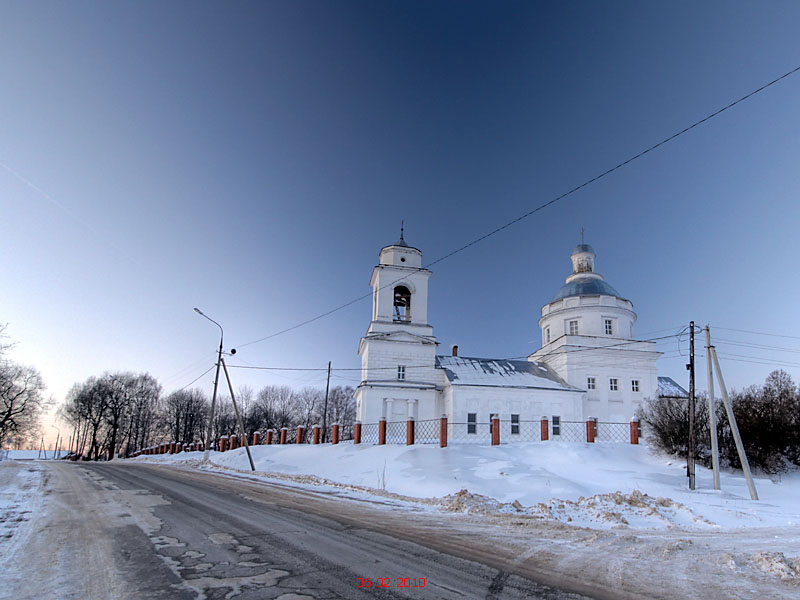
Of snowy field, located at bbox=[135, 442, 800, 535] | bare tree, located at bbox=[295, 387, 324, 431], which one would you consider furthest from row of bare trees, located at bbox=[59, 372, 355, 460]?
snowy field, located at bbox=[135, 442, 800, 535]

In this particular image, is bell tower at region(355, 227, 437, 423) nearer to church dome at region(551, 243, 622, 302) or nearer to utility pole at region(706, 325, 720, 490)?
church dome at region(551, 243, 622, 302)

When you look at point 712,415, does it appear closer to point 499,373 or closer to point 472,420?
point 472,420

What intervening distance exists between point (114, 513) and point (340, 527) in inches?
166

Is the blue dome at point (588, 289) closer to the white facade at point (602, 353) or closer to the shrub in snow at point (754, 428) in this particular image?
the white facade at point (602, 353)

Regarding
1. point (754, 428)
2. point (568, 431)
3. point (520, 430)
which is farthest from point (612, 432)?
point (754, 428)

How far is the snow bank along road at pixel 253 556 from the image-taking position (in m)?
4.41

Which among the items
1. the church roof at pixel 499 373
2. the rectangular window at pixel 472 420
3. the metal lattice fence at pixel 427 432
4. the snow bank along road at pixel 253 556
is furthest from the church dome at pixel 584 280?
the snow bank along road at pixel 253 556

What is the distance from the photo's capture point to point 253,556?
18.1 ft

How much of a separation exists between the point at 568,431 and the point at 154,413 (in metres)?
54.5

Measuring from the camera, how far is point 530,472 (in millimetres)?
13859

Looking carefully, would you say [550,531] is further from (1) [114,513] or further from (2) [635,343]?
(2) [635,343]

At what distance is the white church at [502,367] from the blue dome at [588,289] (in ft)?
0.26

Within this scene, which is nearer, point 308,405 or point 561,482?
point 561,482

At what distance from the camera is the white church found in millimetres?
31328
